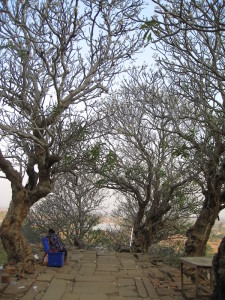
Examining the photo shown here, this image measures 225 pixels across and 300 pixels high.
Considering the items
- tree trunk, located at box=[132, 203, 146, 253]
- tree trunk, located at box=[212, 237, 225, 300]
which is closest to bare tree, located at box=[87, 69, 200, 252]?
tree trunk, located at box=[132, 203, 146, 253]

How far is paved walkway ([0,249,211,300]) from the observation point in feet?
19.8

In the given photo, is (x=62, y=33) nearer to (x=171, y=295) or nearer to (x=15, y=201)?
(x=15, y=201)

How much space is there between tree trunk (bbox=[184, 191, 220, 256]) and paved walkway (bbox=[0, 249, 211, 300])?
28.0 inches

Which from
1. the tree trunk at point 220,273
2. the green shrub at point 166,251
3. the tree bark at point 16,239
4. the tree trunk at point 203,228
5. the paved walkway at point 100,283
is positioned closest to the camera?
the tree trunk at point 220,273

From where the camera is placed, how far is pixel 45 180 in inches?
339

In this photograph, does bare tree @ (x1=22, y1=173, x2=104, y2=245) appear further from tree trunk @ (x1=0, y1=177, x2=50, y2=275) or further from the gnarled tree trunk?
tree trunk @ (x1=0, y1=177, x2=50, y2=275)

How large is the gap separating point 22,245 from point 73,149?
11.4ft

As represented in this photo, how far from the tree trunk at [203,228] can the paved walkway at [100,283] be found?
712 mm

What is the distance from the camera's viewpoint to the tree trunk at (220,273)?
4.98 metres

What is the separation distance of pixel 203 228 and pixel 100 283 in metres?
3.28

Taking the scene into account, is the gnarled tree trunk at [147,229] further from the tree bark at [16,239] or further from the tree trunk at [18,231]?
the tree bark at [16,239]

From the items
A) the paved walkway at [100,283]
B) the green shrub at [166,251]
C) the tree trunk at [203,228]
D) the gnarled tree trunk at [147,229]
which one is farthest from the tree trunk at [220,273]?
the green shrub at [166,251]

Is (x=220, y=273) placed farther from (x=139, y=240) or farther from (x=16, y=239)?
(x=139, y=240)

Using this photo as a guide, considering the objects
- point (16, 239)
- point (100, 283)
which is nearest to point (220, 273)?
point (100, 283)
